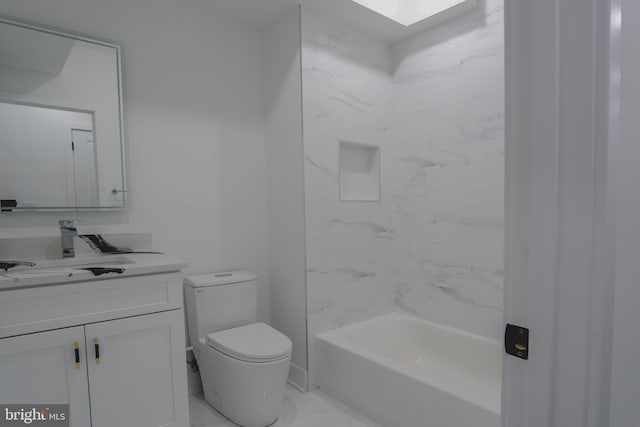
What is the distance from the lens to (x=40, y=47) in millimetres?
1799

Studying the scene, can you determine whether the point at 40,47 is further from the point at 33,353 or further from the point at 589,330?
the point at 589,330

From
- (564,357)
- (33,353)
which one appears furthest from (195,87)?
(564,357)

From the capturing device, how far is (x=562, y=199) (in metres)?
0.60

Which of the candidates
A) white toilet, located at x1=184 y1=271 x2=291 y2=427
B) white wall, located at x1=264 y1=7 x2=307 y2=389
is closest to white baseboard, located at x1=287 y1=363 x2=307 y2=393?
white wall, located at x1=264 y1=7 x2=307 y2=389

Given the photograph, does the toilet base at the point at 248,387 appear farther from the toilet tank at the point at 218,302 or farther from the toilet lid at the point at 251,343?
the toilet tank at the point at 218,302

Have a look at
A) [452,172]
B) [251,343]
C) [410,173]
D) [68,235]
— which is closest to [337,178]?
[410,173]

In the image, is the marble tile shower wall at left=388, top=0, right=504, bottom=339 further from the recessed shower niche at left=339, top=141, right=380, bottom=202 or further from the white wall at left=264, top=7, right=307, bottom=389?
the white wall at left=264, top=7, right=307, bottom=389

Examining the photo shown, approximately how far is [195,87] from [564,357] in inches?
90.0

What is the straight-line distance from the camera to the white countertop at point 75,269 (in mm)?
1341

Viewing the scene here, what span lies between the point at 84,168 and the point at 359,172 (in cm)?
172

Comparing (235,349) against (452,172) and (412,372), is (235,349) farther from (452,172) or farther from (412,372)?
(452,172)

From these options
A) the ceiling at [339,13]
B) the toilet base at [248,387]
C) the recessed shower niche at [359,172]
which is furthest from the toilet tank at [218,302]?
the ceiling at [339,13]

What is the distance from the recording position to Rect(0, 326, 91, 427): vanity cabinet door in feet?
4.33

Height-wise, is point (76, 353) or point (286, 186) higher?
point (286, 186)
